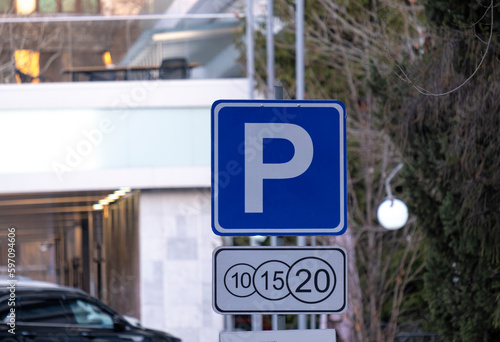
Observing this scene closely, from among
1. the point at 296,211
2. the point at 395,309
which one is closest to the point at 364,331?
the point at 395,309

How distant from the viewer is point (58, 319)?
1272 cm

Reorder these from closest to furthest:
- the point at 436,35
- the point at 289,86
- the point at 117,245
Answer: the point at 436,35
the point at 289,86
the point at 117,245

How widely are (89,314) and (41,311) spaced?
75 centimetres

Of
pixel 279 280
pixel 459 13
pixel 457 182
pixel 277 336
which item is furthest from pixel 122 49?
pixel 277 336

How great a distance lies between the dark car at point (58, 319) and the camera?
40.0 ft

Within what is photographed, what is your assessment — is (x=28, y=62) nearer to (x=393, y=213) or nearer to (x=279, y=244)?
(x=393, y=213)

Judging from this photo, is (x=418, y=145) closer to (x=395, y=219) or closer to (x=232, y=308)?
(x=395, y=219)

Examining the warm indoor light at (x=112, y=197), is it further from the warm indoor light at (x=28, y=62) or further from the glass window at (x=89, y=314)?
the glass window at (x=89, y=314)

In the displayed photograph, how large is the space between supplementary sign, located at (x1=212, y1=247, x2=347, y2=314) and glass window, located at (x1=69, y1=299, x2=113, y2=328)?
9121mm

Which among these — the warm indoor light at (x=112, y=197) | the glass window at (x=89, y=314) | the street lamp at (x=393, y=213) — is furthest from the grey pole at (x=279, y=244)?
the warm indoor light at (x=112, y=197)

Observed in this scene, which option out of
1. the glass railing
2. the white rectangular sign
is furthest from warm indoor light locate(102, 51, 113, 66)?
the white rectangular sign

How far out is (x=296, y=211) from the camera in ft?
13.9

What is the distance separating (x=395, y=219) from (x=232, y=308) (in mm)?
7251

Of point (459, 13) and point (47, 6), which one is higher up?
point (47, 6)
